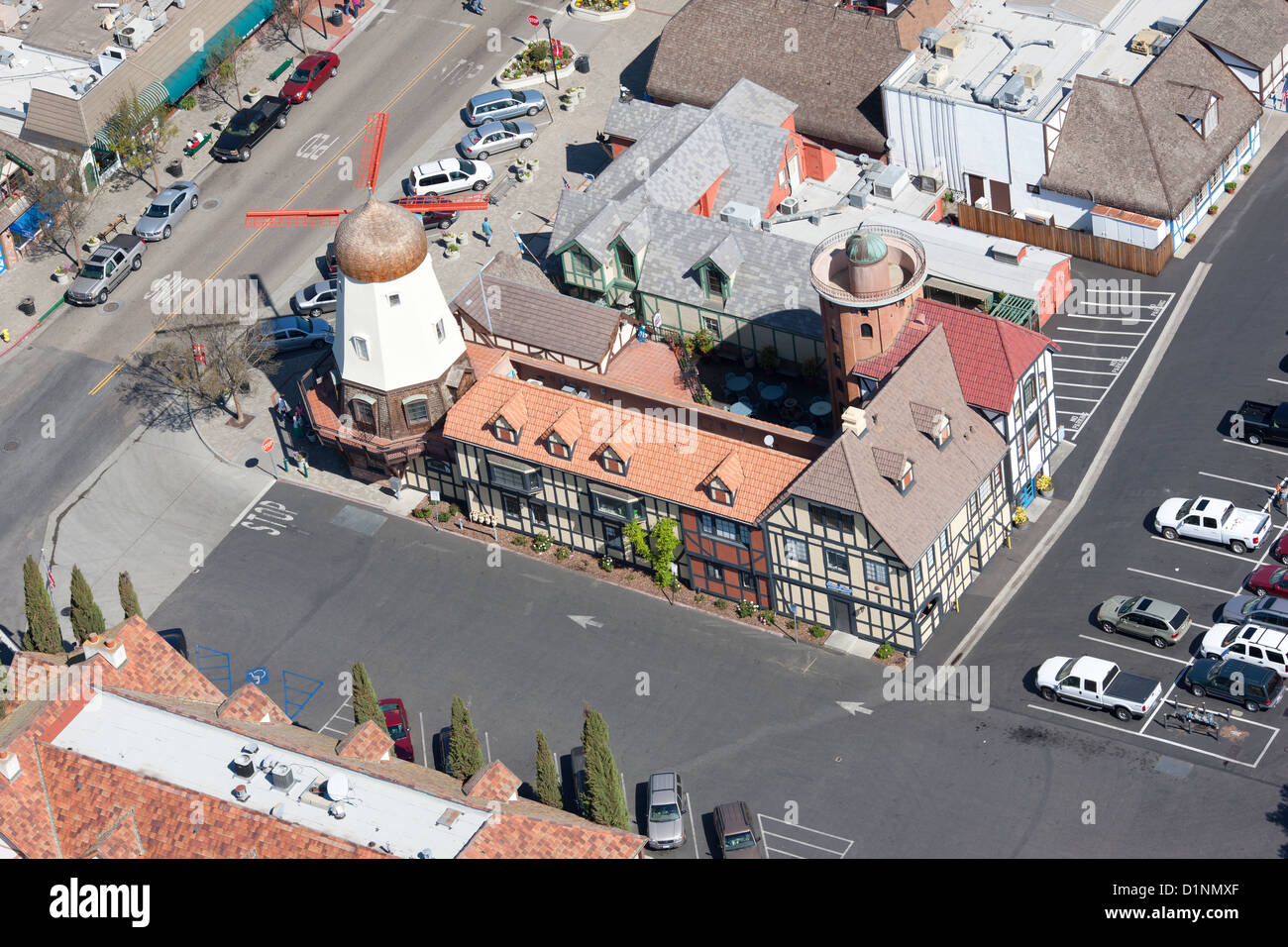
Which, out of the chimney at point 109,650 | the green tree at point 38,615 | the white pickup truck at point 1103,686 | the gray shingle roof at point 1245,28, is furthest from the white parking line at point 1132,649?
the green tree at point 38,615

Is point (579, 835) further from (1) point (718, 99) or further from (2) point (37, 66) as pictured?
(2) point (37, 66)

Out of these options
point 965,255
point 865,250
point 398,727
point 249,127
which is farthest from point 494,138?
point 398,727

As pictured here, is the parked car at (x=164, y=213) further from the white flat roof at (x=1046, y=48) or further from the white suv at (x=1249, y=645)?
the white suv at (x=1249, y=645)

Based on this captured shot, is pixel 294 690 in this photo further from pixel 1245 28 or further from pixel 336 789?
pixel 1245 28

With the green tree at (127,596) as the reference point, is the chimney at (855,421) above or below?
above

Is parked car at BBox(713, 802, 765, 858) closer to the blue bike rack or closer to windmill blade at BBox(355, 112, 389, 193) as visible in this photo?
the blue bike rack

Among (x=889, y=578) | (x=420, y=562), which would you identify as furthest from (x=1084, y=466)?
(x=420, y=562)

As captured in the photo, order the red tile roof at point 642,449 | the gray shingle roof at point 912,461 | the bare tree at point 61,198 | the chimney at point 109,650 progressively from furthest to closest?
the bare tree at point 61,198, the red tile roof at point 642,449, the gray shingle roof at point 912,461, the chimney at point 109,650
